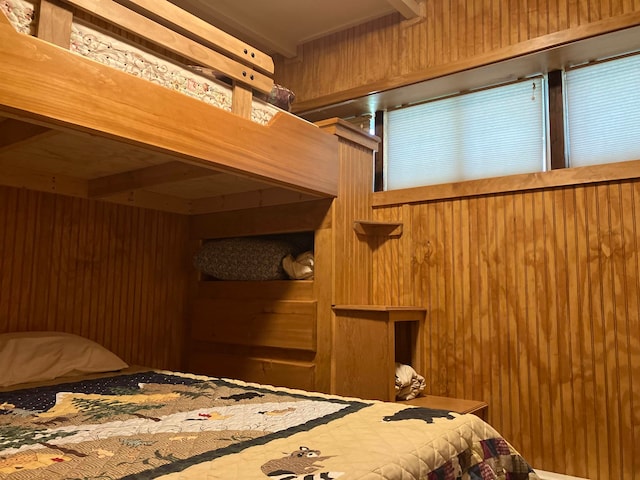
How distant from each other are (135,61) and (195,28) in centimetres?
28

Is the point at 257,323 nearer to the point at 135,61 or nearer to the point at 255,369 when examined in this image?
the point at 255,369

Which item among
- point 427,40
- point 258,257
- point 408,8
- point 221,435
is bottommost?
point 221,435

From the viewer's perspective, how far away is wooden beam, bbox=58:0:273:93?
1.59 meters

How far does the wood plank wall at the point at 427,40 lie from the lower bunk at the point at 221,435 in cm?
190

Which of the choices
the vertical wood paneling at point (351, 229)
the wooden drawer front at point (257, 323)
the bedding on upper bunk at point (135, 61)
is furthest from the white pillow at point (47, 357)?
the bedding on upper bunk at point (135, 61)

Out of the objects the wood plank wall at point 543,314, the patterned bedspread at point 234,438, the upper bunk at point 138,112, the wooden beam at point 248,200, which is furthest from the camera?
the wooden beam at point 248,200

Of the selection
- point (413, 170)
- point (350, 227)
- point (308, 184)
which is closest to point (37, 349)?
point (308, 184)

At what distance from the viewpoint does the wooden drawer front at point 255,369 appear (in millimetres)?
2643

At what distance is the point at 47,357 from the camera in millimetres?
2209

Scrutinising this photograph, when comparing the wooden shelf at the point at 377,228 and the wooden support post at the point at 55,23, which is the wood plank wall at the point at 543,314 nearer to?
the wooden shelf at the point at 377,228

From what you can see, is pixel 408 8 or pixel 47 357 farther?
pixel 408 8

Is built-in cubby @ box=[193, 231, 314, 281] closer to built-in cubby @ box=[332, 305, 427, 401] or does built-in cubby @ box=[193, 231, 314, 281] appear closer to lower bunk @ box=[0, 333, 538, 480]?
built-in cubby @ box=[332, 305, 427, 401]

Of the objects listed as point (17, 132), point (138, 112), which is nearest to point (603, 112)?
point (138, 112)

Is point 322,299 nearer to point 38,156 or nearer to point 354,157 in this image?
point 354,157
